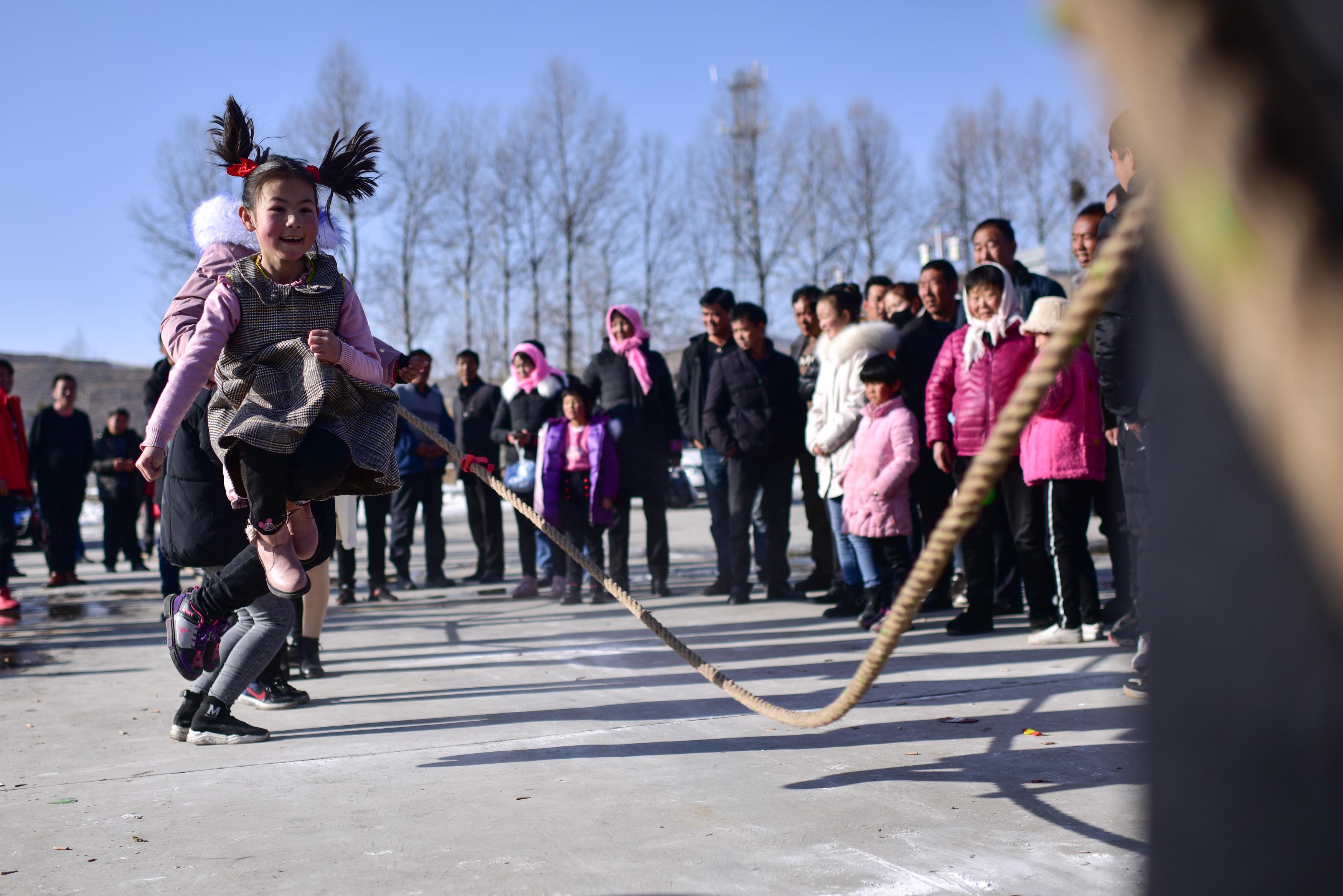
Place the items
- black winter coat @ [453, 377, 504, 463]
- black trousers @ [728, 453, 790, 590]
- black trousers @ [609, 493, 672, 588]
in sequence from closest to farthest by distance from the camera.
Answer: black trousers @ [728, 453, 790, 590]
black trousers @ [609, 493, 672, 588]
black winter coat @ [453, 377, 504, 463]

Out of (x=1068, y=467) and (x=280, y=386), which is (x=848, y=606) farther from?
(x=280, y=386)

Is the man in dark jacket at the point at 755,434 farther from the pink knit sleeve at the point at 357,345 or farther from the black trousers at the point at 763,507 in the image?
the pink knit sleeve at the point at 357,345

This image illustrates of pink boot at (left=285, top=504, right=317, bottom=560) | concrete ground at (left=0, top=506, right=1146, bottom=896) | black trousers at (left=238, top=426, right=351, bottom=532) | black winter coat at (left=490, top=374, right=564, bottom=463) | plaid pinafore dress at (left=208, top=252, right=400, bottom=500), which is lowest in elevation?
concrete ground at (left=0, top=506, right=1146, bottom=896)

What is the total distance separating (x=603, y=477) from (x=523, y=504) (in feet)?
15.1

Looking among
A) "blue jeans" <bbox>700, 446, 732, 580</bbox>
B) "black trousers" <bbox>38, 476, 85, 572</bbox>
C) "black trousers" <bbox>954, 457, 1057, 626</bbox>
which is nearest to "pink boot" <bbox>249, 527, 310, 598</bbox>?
"black trousers" <bbox>954, 457, 1057, 626</bbox>

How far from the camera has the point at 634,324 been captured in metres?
8.44

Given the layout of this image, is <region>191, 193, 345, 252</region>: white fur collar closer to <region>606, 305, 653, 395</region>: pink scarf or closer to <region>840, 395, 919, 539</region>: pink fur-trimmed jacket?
<region>840, 395, 919, 539</region>: pink fur-trimmed jacket

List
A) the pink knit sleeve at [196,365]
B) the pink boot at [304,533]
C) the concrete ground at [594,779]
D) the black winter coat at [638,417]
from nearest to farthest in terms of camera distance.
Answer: the concrete ground at [594,779], the pink knit sleeve at [196,365], the pink boot at [304,533], the black winter coat at [638,417]

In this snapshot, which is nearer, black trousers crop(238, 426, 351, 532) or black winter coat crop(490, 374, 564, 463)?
black trousers crop(238, 426, 351, 532)

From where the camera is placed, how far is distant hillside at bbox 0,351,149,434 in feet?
156

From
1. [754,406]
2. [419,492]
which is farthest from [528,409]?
[754,406]

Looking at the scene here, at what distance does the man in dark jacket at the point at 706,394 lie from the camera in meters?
7.95

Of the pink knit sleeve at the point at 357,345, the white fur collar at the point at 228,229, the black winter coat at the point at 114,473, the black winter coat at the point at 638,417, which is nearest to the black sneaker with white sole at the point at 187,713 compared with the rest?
the pink knit sleeve at the point at 357,345

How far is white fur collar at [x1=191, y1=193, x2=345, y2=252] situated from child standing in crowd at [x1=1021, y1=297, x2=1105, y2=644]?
325 cm
